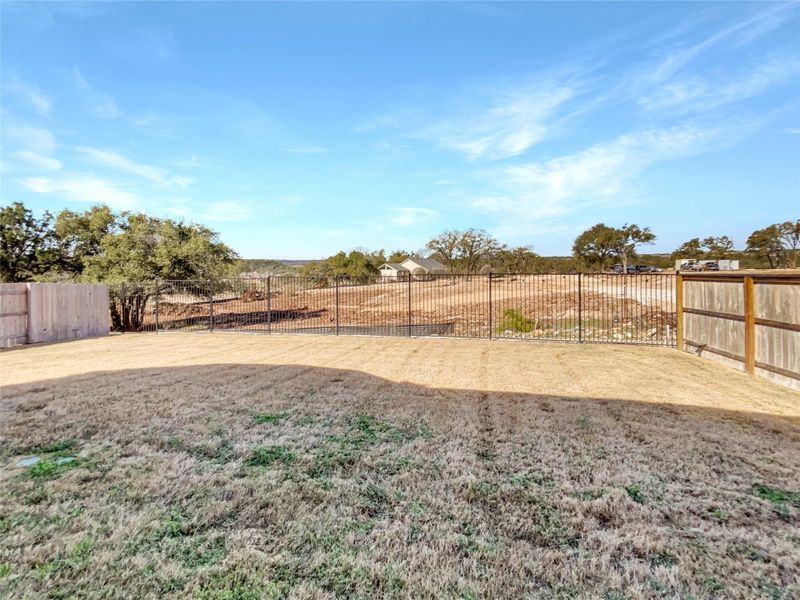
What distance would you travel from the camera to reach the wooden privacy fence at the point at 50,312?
868 centimetres

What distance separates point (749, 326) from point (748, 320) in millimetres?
83

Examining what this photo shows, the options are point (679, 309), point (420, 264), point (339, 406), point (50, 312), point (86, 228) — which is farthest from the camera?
point (420, 264)

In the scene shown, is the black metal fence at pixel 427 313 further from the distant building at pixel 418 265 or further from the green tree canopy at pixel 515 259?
the distant building at pixel 418 265

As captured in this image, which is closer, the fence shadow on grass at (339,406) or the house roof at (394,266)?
the fence shadow on grass at (339,406)

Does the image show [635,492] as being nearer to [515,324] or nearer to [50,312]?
[515,324]

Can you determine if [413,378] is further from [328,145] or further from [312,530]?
[328,145]

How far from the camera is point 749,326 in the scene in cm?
551

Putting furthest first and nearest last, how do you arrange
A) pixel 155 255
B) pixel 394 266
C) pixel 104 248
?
1. pixel 394 266
2. pixel 104 248
3. pixel 155 255

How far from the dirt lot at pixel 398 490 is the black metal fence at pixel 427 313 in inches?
182

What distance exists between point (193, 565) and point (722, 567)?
91.1 inches

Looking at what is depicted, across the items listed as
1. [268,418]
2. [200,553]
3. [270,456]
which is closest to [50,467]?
[270,456]

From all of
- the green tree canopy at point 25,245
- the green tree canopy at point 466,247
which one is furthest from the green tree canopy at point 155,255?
the green tree canopy at point 466,247

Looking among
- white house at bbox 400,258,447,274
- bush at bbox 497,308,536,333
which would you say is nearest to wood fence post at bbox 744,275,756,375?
bush at bbox 497,308,536,333

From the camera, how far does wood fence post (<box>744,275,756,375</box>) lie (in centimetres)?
545
